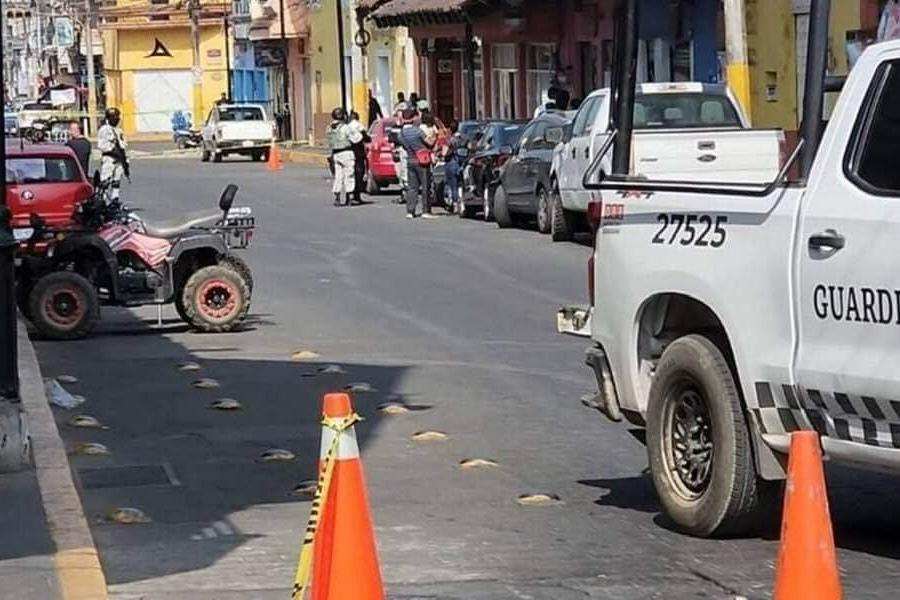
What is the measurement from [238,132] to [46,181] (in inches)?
1398

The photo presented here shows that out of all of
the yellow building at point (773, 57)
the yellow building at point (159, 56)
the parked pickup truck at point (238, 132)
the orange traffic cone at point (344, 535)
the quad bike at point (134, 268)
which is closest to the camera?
the orange traffic cone at point (344, 535)

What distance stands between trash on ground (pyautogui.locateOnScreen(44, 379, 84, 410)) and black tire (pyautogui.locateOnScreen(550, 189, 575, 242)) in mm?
13228

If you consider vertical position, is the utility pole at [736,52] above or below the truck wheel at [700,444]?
above

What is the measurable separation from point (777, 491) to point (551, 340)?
8.11m

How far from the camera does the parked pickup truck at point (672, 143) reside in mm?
9766

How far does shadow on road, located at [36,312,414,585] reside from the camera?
889 cm

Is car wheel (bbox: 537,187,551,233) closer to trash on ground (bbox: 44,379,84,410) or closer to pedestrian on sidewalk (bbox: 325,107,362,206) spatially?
pedestrian on sidewalk (bbox: 325,107,362,206)

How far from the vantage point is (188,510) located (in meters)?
9.70

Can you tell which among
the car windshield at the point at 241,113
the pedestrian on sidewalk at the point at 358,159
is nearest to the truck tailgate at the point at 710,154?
the pedestrian on sidewalk at the point at 358,159

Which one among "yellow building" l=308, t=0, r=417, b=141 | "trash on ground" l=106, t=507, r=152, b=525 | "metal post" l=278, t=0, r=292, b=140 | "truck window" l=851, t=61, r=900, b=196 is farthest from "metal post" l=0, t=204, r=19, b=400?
"metal post" l=278, t=0, r=292, b=140

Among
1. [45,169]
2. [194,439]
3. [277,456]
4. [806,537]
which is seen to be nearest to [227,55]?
[45,169]

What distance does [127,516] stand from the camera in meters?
9.48

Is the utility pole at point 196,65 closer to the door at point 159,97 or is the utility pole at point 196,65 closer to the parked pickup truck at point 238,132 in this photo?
the door at point 159,97

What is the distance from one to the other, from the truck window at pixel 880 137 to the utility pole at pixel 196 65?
77.0 meters
